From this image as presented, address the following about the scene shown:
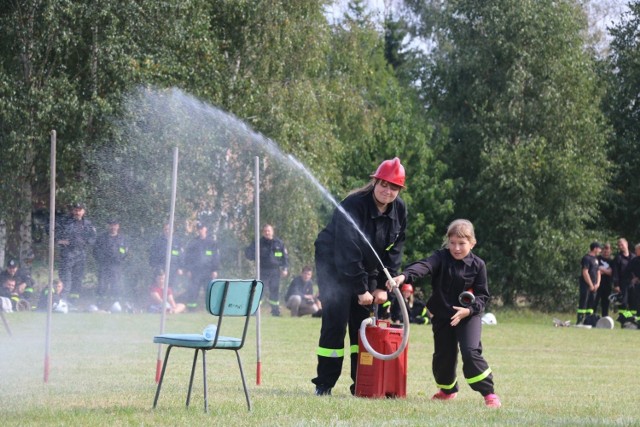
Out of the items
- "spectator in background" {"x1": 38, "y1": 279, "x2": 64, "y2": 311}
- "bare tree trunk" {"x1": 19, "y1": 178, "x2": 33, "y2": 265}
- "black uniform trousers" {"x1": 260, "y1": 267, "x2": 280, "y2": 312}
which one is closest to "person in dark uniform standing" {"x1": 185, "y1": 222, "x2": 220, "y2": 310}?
"black uniform trousers" {"x1": 260, "y1": 267, "x2": 280, "y2": 312}

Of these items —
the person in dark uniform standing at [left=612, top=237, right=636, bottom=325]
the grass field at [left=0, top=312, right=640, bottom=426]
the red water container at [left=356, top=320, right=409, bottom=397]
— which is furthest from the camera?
the person in dark uniform standing at [left=612, top=237, right=636, bottom=325]

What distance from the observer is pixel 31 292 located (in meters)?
26.0

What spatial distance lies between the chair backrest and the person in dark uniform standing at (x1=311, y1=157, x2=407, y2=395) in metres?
1.18

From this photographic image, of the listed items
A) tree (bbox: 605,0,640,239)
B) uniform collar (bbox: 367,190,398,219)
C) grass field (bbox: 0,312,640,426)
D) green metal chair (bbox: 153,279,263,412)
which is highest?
tree (bbox: 605,0,640,239)

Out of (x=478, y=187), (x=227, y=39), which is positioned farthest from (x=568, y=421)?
(x=478, y=187)

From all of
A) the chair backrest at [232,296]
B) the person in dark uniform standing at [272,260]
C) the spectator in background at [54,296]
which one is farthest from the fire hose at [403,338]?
the person in dark uniform standing at [272,260]

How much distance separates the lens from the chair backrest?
9.05 m

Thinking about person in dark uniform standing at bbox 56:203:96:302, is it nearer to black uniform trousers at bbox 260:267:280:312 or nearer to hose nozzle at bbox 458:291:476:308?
black uniform trousers at bbox 260:267:280:312

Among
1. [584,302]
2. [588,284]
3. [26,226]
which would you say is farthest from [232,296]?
[26,226]

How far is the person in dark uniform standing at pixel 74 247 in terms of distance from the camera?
73.8ft

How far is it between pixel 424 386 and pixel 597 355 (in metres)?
6.32

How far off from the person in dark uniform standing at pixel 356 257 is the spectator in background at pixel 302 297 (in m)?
16.1

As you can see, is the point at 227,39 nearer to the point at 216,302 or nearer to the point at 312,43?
the point at 312,43

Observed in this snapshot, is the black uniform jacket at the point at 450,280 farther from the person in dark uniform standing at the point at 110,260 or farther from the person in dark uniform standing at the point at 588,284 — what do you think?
the person in dark uniform standing at the point at 588,284
